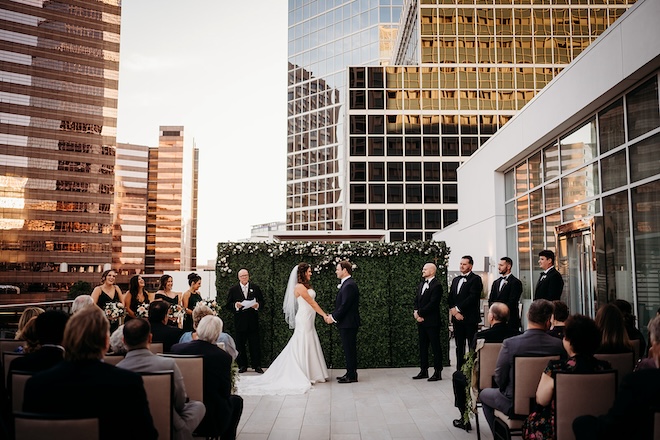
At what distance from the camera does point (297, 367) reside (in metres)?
7.84

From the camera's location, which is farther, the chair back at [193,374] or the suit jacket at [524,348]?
the suit jacket at [524,348]

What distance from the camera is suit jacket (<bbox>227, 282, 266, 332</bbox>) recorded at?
886 centimetres

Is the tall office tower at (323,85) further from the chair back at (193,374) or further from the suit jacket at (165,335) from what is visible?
the chair back at (193,374)

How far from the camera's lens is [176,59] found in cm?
8069

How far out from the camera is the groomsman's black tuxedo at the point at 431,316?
8172mm

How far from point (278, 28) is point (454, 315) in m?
61.7

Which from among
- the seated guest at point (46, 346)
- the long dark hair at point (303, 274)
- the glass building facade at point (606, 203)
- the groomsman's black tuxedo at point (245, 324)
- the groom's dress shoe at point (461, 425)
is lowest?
the groom's dress shoe at point (461, 425)

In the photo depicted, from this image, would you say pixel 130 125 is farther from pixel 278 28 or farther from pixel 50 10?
pixel 278 28

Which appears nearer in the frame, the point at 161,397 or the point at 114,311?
the point at 161,397

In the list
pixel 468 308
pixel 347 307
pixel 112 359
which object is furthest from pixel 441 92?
pixel 112 359

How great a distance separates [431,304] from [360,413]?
2471 millimetres

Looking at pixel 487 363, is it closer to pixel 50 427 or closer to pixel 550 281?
pixel 550 281

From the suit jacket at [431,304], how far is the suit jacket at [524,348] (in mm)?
3926

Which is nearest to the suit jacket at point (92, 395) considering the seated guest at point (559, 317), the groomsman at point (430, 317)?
the seated guest at point (559, 317)
